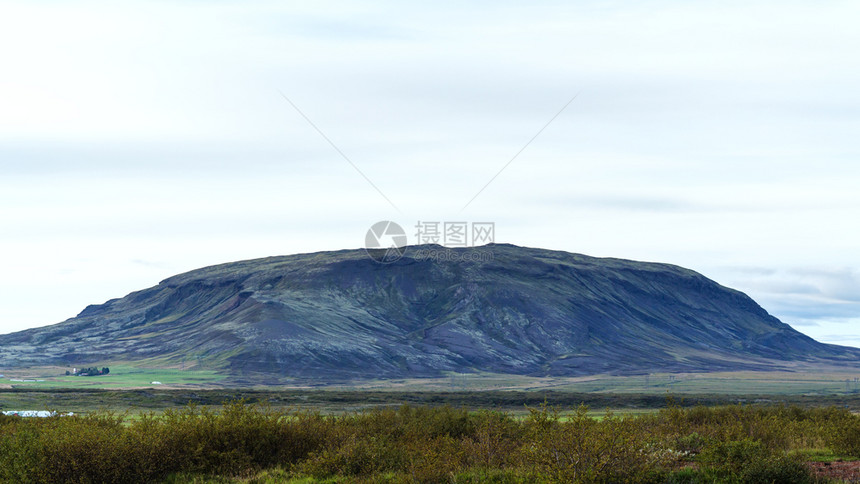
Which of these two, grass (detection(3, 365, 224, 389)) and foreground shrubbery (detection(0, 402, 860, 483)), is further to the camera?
grass (detection(3, 365, 224, 389))

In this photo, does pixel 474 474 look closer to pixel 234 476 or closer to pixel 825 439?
pixel 234 476

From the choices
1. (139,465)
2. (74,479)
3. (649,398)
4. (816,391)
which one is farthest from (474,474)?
(816,391)

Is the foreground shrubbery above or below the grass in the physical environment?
above

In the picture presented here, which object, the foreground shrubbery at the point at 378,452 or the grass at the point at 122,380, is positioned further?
the grass at the point at 122,380

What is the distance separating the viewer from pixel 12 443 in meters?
21.0

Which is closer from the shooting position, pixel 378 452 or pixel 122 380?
pixel 378 452

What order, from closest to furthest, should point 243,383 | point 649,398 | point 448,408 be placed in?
point 448,408
point 649,398
point 243,383

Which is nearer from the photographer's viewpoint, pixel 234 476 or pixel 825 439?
pixel 234 476

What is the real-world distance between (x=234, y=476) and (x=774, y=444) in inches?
737

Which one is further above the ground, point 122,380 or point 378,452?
point 378,452

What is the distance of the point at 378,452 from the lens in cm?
2198

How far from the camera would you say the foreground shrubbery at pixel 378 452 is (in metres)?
18.8

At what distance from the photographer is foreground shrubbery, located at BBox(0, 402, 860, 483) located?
18.8 meters

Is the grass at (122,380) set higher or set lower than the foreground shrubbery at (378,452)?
lower
